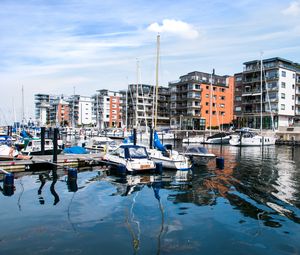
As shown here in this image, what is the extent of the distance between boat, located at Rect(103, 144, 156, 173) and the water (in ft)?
7.01

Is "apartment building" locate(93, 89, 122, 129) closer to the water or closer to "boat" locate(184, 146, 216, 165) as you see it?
"boat" locate(184, 146, 216, 165)

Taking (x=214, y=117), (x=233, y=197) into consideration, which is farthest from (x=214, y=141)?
(x=233, y=197)

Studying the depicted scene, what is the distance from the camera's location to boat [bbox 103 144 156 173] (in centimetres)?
2488

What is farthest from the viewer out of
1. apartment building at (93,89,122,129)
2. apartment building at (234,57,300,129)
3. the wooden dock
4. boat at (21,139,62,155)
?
apartment building at (93,89,122,129)

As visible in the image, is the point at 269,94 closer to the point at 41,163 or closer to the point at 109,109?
the point at 41,163

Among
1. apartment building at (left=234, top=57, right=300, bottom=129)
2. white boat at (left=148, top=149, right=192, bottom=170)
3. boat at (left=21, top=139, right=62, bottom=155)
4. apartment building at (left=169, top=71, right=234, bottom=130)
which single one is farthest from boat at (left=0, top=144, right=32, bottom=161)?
apartment building at (left=169, top=71, right=234, bottom=130)

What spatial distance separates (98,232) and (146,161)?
44.6ft

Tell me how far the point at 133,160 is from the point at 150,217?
37.6 ft

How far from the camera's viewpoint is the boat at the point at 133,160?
24875 millimetres

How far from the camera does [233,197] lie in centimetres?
1777

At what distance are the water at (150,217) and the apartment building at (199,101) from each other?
85640 mm

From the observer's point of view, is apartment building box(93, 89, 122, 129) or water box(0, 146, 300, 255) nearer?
water box(0, 146, 300, 255)

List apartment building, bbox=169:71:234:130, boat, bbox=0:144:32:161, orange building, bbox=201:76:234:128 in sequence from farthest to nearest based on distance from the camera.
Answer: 1. orange building, bbox=201:76:234:128
2. apartment building, bbox=169:71:234:130
3. boat, bbox=0:144:32:161

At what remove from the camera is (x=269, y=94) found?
89750mm
